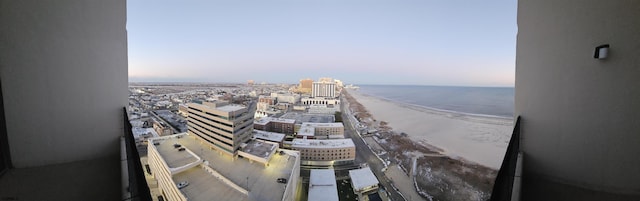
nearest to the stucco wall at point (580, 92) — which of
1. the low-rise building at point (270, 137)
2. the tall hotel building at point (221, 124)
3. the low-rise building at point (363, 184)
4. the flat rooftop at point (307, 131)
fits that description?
the low-rise building at point (363, 184)

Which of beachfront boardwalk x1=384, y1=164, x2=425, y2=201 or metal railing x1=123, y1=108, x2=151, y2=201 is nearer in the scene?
metal railing x1=123, y1=108, x2=151, y2=201

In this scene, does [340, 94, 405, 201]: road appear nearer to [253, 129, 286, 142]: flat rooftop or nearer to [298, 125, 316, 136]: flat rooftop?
[298, 125, 316, 136]: flat rooftop

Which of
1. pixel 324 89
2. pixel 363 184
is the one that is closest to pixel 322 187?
pixel 363 184

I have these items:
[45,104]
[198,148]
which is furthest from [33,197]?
[198,148]

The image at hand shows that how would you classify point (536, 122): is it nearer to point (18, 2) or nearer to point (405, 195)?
point (18, 2)

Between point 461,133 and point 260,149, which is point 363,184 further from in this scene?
point 461,133

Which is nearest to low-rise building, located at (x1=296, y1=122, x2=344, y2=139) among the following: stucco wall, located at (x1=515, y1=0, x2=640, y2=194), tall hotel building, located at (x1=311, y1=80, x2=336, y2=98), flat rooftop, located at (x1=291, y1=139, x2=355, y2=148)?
flat rooftop, located at (x1=291, y1=139, x2=355, y2=148)

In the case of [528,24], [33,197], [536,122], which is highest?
[528,24]
